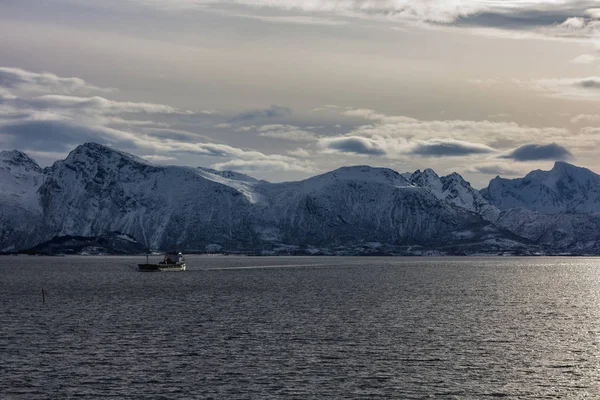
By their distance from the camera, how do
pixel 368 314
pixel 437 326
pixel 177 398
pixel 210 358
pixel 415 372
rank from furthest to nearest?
1. pixel 368 314
2. pixel 437 326
3. pixel 210 358
4. pixel 415 372
5. pixel 177 398

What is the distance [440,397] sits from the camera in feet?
267

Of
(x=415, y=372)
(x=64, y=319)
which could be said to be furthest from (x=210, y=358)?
(x=64, y=319)

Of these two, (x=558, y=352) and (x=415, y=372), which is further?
(x=558, y=352)

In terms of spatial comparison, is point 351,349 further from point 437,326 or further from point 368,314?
point 368,314

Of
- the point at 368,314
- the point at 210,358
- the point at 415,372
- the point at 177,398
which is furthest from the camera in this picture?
the point at 368,314

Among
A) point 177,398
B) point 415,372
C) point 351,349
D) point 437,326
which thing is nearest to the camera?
point 177,398

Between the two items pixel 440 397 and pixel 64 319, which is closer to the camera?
pixel 440 397

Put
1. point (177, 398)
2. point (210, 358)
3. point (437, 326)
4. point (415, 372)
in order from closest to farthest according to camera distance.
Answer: point (177, 398)
point (415, 372)
point (210, 358)
point (437, 326)

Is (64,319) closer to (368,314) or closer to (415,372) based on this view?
(368,314)

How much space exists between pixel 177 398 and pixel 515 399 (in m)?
32.4

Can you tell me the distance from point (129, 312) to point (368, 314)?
151 feet

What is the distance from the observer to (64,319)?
5827 inches

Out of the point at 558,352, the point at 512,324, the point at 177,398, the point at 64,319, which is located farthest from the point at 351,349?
the point at 64,319

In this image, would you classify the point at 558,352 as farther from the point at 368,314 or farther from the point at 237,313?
the point at 237,313
